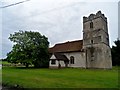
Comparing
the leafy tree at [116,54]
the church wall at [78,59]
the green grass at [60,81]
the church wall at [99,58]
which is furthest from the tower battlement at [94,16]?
the green grass at [60,81]

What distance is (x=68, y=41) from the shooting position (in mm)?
52031

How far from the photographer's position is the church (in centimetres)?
4256

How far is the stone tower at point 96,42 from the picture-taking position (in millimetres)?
42312

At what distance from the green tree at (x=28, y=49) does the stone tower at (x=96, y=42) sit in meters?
10.4

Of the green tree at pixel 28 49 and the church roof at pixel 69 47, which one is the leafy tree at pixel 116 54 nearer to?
the church roof at pixel 69 47

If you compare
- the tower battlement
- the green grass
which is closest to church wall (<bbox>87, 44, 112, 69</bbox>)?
the tower battlement

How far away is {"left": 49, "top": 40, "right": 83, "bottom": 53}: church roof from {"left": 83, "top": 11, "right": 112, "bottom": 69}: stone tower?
2.37 metres

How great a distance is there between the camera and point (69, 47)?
159ft

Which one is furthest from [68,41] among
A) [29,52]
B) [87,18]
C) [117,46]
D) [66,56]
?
[117,46]

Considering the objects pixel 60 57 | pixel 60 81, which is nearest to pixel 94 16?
pixel 60 57

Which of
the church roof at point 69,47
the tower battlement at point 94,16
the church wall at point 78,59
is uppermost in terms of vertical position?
the tower battlement at point 94,16

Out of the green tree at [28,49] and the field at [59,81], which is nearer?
the field at [59,81]

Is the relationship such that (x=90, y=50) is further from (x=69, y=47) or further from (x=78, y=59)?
(x=69, y=47)

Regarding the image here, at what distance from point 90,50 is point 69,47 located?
21.4 feet
